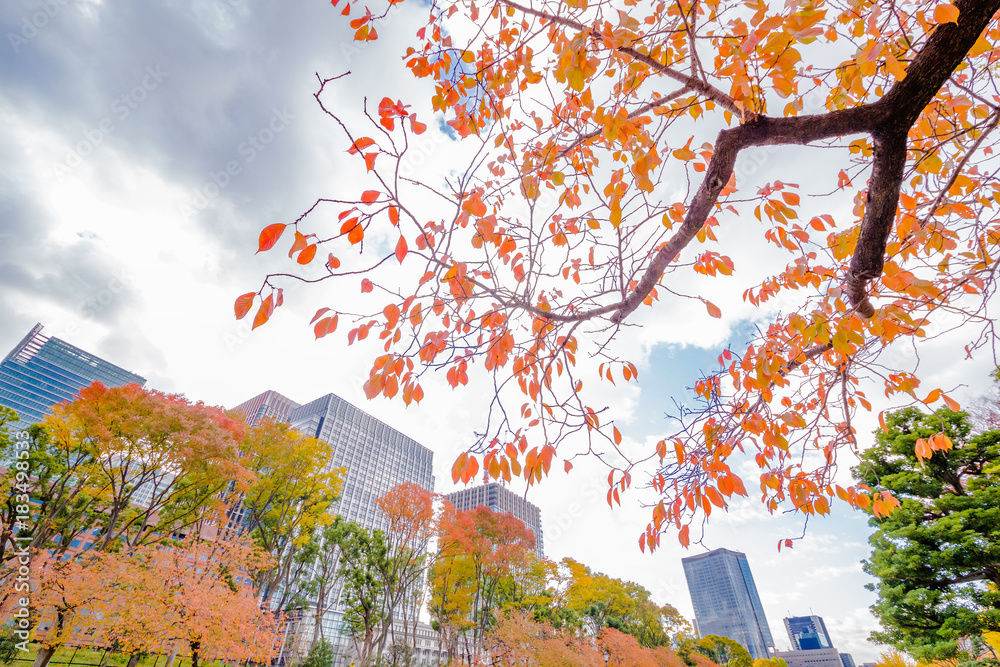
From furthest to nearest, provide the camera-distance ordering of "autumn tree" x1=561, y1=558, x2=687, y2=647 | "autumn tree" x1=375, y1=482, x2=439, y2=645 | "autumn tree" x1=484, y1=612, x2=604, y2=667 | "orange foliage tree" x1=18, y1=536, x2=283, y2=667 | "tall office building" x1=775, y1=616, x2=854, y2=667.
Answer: "tall office building" x1=775, y1=616, x2=854, y2=667, "autumn tree" x1=561, y1=558, x2=687, y2=647, "autumn tree" x1=375, y1=482, x2=439, y2=645, "autumn tree" x1=484, y1=612, x2=604, y2=667, "orange foliage tree" x1=18, y1=536, x2=283, y2=667

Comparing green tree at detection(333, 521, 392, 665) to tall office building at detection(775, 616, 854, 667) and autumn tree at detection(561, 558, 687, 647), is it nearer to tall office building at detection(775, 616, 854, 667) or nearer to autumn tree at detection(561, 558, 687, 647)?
autumn tree at detection(561, 558, 687, 647)

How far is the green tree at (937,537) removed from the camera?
9586 mm

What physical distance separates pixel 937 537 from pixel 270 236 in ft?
51.4

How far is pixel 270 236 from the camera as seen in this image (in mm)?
1543

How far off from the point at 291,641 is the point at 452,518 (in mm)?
16127

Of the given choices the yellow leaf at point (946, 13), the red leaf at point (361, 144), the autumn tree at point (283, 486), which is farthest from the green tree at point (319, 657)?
the yellow leaf at point (946, 13)

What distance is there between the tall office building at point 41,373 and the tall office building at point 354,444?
92.0 feet

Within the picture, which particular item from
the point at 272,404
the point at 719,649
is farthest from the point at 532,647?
the point at 272,404

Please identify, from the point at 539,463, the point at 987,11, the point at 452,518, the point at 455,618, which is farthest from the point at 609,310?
the point at 455,618

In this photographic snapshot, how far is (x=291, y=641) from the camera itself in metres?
23.1

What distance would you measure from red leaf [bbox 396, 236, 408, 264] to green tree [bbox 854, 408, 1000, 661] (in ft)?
39.9

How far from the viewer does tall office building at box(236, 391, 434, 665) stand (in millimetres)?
65688

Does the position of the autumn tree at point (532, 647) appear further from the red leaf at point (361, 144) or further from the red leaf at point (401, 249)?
the red leaf at point (361, 144)

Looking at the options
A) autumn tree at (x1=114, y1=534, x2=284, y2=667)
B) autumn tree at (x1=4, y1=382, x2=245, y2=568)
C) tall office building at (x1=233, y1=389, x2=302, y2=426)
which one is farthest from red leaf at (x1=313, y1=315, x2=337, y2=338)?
tall office building at (x1=233, y1=389, x2=302, y2=426)
